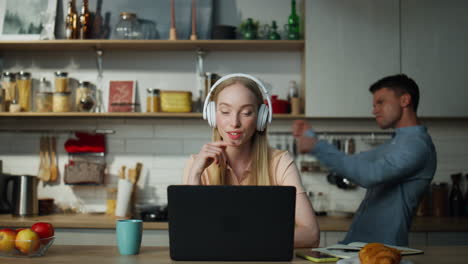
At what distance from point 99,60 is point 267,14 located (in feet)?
4.25

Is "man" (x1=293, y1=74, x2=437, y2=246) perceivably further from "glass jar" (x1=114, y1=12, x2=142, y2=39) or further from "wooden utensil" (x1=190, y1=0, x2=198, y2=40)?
"glass jar" (x1=114, y1=12, x2=142, y2=39)

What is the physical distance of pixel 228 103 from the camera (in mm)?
2160

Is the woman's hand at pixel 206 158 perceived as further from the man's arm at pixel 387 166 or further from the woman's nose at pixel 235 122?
the man's arm at pixel 387 166

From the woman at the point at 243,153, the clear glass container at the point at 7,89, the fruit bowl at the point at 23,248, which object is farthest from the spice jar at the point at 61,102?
the fruit bowl at the point at 23,248

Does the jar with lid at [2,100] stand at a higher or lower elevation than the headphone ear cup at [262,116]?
higher

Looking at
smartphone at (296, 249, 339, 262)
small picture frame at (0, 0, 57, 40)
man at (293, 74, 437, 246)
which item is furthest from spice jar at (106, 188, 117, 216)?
smartphone at (296, 249, 339, 262)

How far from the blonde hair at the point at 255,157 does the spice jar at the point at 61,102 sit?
2.15 meters

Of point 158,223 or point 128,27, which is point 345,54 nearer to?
point 128,27

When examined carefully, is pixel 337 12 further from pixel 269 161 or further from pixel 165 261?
pixel 165 261

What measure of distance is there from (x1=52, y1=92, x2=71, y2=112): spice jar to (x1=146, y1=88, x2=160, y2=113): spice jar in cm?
56

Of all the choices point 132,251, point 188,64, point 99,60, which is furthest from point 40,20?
point 132,251

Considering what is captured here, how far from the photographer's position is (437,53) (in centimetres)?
395

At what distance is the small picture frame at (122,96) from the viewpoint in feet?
13.9

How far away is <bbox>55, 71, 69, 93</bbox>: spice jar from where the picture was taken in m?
4.20
